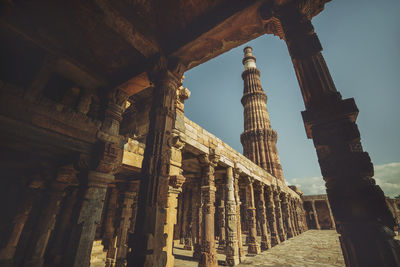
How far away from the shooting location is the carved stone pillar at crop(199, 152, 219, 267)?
6.00 meters

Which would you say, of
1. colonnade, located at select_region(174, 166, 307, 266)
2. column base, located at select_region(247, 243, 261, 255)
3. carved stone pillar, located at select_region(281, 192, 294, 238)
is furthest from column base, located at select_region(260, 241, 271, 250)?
carved stone pillar, located at select_region(281, 192, 294, 238)

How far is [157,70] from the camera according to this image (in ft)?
11.2

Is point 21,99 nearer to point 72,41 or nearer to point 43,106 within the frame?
point 43,106

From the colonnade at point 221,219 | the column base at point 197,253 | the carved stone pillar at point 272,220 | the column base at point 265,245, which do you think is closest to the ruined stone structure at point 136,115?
the colonnade at point 221,219

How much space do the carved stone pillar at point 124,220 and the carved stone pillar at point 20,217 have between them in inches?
115

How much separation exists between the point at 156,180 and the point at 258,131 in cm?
2387

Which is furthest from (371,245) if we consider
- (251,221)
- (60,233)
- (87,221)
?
(251,221)

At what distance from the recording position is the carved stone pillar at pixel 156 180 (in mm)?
2273

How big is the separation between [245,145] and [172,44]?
23801 millimetres

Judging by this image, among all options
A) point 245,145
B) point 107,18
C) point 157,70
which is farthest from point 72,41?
point 245,145

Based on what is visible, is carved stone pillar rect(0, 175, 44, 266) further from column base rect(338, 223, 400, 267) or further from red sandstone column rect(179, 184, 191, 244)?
column base rect(338, 223, 400, 267)

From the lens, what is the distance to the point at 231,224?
288 inches

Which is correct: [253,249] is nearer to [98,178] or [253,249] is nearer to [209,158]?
[209,158]

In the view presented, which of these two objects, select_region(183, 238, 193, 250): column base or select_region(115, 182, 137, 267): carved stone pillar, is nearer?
select_region(115, 182, 137, 267): carved stone pillar
